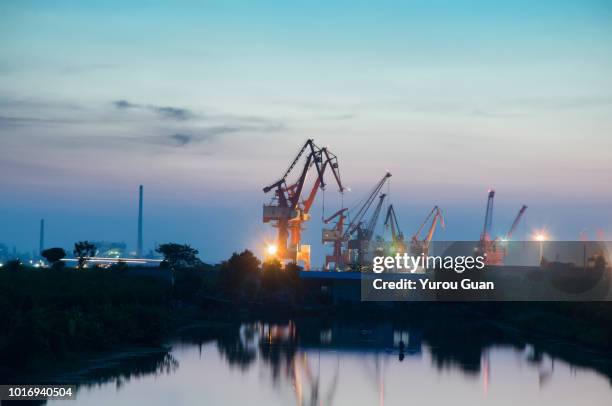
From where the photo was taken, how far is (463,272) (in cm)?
7762

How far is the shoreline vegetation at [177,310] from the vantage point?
115 feet

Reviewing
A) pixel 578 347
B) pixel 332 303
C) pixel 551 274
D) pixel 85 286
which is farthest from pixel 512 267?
pixel 85 286

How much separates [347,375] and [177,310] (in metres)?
27.3

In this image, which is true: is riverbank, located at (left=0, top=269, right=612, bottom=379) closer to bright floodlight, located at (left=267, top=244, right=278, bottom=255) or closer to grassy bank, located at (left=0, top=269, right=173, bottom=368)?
grassy bank, located at (left=0, top=269, right=173, bottom=368)

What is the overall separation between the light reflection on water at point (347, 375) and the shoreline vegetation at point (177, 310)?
244 centimetres

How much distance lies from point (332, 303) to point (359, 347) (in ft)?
92.4

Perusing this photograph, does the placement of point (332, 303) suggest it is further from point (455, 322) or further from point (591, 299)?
point (591, 299)

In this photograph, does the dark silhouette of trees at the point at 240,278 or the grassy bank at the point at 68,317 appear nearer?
the grassy bank at the point at 68,317

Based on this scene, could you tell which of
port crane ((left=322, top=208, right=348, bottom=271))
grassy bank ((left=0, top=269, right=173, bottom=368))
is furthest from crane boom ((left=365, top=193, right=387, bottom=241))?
Answer: grassy bank ((left=0, top=269, right=173, bottom=368))

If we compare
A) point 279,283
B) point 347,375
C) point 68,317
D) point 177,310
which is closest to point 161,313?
point 68,317

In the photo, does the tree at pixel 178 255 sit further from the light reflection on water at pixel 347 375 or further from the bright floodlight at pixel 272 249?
the light reflection on water at pixel 347 375

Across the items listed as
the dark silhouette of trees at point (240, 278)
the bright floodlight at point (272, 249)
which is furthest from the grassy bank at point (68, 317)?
the bright floodlight at point (272, 249)

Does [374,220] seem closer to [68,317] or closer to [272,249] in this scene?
[272,249]

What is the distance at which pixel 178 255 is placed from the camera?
9025 centimetres
